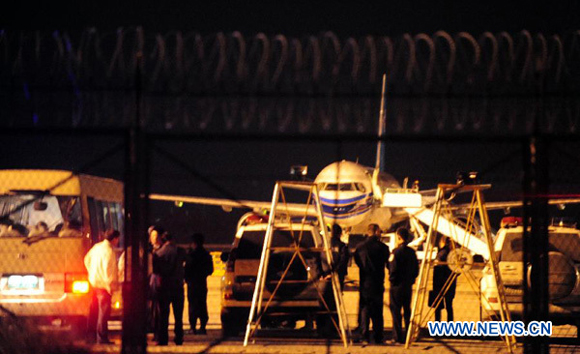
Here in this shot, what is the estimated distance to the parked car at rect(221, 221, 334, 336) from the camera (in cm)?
1380

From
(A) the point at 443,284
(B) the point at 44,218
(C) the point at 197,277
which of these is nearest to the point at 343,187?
(A) the point at 443,284

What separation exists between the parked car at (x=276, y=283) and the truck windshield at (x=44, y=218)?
2.57 metres

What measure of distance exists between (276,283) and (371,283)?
1.48 meters

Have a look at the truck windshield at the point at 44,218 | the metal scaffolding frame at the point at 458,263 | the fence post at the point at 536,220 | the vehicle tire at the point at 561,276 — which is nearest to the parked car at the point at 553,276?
the vehicle tire at the point at 561,276

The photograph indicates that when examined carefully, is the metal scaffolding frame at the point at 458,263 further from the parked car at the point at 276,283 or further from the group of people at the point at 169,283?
the group of people at the point at 169,283

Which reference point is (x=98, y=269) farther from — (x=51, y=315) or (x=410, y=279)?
(x=410, y=279)

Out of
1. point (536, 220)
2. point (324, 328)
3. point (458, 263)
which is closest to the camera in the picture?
point (536, 220)

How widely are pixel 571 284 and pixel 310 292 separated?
12.8ft

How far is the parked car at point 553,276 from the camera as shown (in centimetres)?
1328

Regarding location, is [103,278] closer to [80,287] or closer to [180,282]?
[80,287]

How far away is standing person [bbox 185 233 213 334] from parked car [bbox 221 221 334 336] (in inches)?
17.5

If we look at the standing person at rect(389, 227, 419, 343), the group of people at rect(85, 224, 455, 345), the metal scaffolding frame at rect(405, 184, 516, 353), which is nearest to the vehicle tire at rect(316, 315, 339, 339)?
the group of people at rect(85, 224, 455, 345)

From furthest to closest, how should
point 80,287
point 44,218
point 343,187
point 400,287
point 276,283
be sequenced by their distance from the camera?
point 343,187 < point 44,218 < point 276,283 < point 400,287 < point 80,287

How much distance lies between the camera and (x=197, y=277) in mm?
14781
